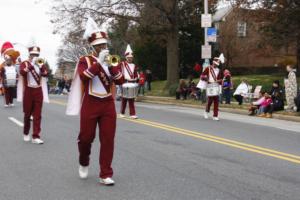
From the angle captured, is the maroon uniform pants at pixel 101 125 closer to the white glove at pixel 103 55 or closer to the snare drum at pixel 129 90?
the white glove at pixel 103 55

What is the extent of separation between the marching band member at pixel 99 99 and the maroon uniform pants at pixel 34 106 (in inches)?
160

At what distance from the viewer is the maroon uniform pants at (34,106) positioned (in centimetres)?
1144

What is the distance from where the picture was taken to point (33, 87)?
1152cm

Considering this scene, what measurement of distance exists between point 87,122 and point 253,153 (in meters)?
3.99

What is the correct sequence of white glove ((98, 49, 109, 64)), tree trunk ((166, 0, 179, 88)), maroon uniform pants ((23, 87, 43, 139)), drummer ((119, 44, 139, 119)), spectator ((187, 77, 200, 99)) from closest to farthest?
white glove ((98, 49, 109, 64))
maroon uniform pants ((23, 87, 43, 139))
drummer ((119, 44, 139, 119))
spectator ((187, 77, 200, 99))
tree trunk ((166, 0, 179, 88))

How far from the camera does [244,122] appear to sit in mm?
17250

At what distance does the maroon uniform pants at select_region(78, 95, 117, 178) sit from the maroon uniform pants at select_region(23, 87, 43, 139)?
4.14 m

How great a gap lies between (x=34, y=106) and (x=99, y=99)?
4.35m

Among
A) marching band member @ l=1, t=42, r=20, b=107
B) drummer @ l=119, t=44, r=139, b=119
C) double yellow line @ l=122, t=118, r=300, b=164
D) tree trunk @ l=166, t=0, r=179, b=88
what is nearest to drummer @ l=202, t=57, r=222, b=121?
drummer @ l=119, t=44, r=139, b=119

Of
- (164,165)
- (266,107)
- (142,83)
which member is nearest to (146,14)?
(142,83)

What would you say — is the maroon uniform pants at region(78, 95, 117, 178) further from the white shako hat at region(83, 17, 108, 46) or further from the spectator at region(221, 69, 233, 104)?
the spectator at region(221, 69, 233, 104)

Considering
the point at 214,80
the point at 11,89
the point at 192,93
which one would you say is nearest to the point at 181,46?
the point at 192,93

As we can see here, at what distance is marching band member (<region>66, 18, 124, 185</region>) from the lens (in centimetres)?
740

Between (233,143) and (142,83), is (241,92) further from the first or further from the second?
(233,143)
